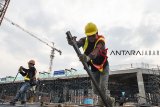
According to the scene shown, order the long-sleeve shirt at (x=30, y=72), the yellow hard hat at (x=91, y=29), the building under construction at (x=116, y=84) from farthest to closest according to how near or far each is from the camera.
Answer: the building under construction at (x=116, y=84) → the long-sleeve shirt at (x=30, y=72) → the yellow hard hat at (x=91, y=29)

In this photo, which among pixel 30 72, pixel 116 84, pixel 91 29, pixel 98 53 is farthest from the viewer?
pixel 116 84

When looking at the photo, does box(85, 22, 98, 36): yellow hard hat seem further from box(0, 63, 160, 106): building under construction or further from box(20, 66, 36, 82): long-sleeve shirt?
box(0, 63, 160, 106): building under construction

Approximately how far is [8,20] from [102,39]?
2539 inches

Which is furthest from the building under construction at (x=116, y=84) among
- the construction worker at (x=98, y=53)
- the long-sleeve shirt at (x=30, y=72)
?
the construction worker at (x=98, y=53)

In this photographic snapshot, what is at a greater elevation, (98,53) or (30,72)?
(30,72)

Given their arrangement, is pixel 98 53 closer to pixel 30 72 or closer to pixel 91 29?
pixel 91 29

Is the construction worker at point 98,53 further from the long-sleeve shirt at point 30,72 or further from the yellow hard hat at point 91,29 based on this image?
the long-sleeve shirt at point 30,72

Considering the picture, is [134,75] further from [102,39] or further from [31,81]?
[102,39]

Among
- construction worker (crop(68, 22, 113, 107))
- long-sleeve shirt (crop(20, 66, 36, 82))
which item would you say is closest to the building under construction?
long-sleeve shirt (crop(20, 66, 36, 82))

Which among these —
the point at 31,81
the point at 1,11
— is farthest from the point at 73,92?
the point at 31,81

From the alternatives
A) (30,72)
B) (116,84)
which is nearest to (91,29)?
(30,72)

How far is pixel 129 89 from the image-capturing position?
40250mm

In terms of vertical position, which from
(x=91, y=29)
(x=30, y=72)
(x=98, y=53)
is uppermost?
(x=91, y=29)

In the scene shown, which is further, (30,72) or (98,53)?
(30,72)
